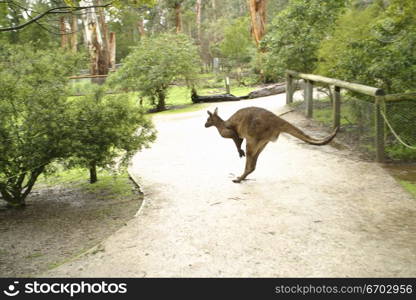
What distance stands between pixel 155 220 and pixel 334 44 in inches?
352

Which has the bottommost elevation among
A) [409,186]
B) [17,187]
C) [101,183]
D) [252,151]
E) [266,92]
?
[101,183]

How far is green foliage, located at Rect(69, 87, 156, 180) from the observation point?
7547 millimetres

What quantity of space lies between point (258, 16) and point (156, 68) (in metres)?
9.28

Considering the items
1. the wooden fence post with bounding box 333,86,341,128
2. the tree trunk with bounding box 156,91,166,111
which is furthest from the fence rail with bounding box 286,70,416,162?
the tree trunk with bounding box 156,91,166,111

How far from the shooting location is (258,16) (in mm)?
26500

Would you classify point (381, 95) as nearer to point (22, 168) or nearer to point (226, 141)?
point (226, 141)

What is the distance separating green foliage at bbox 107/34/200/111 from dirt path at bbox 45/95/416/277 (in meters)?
11.3

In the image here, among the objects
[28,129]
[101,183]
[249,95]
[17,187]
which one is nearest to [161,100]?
[249,95]

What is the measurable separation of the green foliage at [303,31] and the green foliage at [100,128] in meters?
9.20

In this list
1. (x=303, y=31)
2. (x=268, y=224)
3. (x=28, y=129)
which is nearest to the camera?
(x=268, y=224)

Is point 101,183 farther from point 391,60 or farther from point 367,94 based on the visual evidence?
point 391,60

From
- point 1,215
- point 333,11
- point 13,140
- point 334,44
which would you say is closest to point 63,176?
point 1,215

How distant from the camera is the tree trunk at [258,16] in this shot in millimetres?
26219

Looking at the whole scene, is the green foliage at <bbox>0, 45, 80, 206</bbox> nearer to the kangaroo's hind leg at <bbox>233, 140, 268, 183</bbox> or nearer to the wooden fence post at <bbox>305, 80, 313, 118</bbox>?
the kangaroo's hind leg at <bbox>233, 140, 268, 183</bbox>
